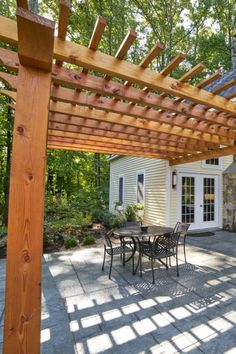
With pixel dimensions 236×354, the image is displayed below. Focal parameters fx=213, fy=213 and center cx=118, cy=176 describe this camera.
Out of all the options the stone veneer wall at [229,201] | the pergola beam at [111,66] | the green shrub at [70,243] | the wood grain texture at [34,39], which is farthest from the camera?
the stone veneer wall at [229,201]

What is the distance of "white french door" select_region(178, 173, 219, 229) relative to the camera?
779 cm

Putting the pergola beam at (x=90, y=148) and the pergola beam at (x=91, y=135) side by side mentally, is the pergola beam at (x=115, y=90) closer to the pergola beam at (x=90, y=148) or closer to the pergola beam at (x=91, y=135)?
the pergola beam at (x=91, y=135)

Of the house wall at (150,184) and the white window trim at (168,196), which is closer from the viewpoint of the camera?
the white window trim at (168,196)

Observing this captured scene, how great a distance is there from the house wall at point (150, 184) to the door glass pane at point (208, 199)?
1824mm

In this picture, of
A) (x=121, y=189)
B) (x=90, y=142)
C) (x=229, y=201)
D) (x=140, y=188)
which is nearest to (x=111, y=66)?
(x=90, y=142)

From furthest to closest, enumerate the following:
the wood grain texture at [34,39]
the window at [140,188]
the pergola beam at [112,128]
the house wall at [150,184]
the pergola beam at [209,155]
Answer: the window at [140,188], the house wall at [150,184], the pergola beam at [209,155], the pergola beam at [112,128], the wood grain texture at [34,39]

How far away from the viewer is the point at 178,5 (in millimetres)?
11383

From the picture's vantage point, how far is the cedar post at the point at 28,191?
1253 millimetres

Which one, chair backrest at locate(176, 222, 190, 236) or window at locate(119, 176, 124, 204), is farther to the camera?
window at locate(119, 176, 124, 204)

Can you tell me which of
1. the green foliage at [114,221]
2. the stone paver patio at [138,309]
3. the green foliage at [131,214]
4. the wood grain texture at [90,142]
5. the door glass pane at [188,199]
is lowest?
the stone paver patio at [138,309]

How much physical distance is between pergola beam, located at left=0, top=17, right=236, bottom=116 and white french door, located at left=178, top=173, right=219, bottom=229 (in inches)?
215

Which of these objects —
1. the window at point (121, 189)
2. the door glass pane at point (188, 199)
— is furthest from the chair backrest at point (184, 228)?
the window at point (121, 189)

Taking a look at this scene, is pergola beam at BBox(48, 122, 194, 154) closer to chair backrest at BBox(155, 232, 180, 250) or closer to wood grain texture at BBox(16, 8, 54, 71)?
chair backrest at BBox(155, 232, 180, 250)

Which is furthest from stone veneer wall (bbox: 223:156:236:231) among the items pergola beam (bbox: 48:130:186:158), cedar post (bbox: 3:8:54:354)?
cedar post (bbox: 3:8:54:354)
